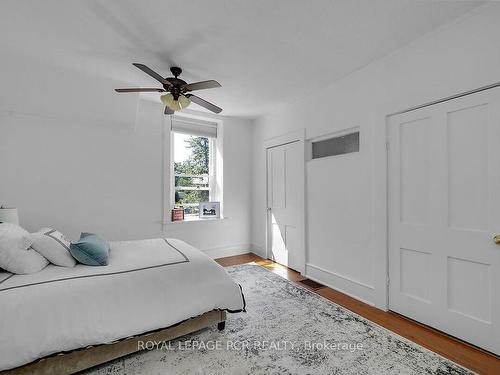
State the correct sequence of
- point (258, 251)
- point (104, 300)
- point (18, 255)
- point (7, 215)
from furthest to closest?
point (258, 251)
point (7, 215)
point (18, 255)
point (104, 300)

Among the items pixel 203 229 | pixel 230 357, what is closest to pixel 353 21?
pixel 230 357

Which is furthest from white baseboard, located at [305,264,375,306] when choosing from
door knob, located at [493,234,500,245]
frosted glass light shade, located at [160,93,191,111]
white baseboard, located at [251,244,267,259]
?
frosted glass light shade, located at [160,93,191,111]

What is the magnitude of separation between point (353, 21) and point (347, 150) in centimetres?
142

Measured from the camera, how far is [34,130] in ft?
10.2

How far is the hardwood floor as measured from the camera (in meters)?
1.81

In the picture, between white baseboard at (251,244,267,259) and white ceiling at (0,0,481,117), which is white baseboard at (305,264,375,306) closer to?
white baseboard at (251,244,267,259)

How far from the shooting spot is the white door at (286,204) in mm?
3746

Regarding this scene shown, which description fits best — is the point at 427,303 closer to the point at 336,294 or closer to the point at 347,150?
the point at 336,294

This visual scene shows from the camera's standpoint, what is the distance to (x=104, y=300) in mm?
1660

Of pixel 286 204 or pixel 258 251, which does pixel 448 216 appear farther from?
pixel 258 251

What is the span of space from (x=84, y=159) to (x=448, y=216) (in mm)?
4266

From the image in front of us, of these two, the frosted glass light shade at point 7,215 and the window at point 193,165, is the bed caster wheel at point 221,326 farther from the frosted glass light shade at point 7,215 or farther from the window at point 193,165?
the window at point 193,165

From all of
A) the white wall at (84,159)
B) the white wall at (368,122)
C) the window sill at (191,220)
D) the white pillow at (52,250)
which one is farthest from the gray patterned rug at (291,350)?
the white wall at (84,159)

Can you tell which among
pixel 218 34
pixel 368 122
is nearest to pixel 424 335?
pixel 368 122
